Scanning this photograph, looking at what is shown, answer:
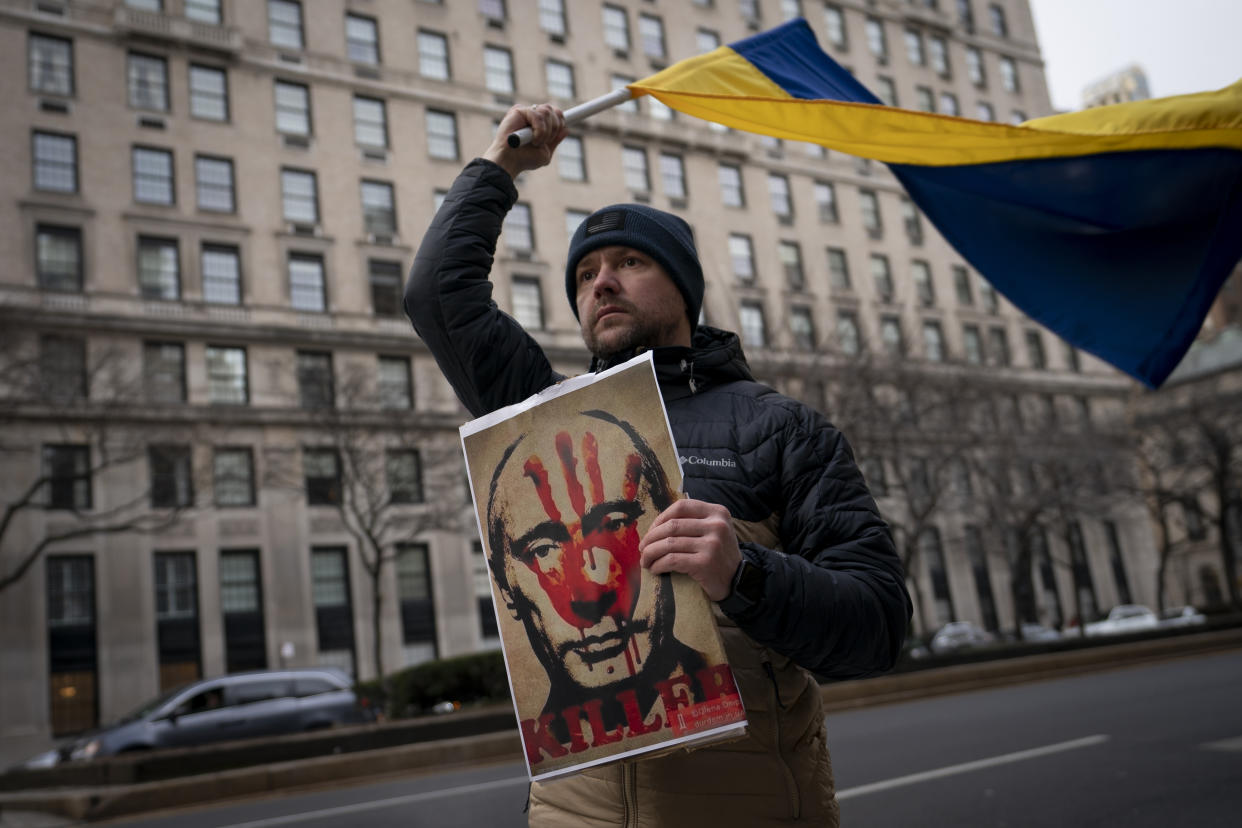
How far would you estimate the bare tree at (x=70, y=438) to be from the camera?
2469 centimetres

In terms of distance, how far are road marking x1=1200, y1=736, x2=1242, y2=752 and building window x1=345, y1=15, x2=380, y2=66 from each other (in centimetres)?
3827

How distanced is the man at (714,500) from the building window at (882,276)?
5082cm

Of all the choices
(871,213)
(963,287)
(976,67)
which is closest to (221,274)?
(871,213)

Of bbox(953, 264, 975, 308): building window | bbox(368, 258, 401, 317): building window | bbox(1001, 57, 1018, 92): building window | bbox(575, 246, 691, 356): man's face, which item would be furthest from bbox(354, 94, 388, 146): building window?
bbox(575, 246, 691, 356): man's face

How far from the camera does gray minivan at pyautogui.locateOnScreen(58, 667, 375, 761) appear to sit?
17.0 meters

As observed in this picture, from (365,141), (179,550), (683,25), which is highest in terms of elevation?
(683,25)

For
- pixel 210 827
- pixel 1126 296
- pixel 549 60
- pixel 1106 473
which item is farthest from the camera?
pixel 549 60

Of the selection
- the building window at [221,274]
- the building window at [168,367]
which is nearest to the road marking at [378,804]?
the building window at [168,367]

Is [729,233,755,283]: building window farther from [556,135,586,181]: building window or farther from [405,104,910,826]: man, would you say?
[405,104,910,826]: man

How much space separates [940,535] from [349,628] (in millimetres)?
27554

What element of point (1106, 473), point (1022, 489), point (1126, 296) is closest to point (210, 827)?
point (1126, 296)

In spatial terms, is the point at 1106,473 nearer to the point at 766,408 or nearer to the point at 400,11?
the point at 400,11

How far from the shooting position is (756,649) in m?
1.96

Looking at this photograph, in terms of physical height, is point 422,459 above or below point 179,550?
above
